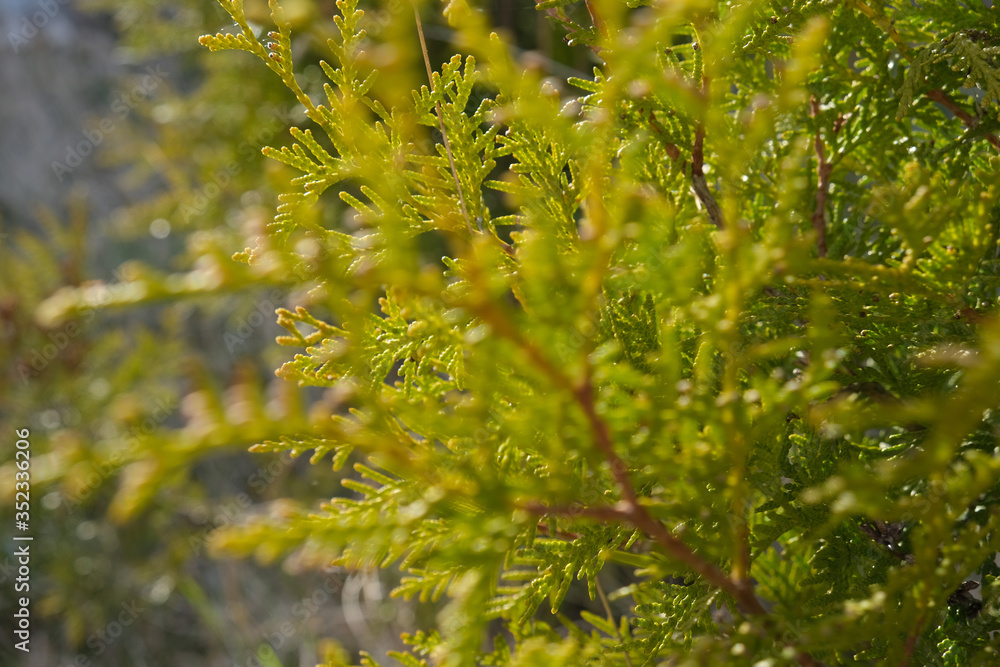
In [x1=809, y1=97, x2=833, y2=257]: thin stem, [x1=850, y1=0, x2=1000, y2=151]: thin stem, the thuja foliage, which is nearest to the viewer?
the thuja foliage

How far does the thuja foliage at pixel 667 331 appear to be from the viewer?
1.29 ft

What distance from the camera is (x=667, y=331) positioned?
42 centimetres

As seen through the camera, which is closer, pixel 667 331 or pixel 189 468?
pixel 667 331

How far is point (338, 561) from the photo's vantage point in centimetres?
55


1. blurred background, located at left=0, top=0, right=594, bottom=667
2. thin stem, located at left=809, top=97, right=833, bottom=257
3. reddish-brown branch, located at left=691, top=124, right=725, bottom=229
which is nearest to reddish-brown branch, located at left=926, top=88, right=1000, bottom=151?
thin stem, located at left=809, top=97, right=833, bottom=257

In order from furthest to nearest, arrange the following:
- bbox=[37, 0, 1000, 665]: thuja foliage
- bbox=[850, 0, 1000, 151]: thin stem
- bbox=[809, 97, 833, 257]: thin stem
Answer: bbox=[809, 97, 833, 257]: thin stem → bbox=[850, 0, 1000, 151]: thin stem → bbox=[37, 0, 1000, 665]: thuja foliage

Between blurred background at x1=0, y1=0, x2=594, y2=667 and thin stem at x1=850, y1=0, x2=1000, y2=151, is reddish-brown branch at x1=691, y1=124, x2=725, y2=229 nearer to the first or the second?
thin stem at x1=850, y1=0, x2=1000, y2=151

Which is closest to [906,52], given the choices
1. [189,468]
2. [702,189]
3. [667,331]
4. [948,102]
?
[948,102]

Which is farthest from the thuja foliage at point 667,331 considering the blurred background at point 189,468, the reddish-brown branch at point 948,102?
the blurred background at point 189,468

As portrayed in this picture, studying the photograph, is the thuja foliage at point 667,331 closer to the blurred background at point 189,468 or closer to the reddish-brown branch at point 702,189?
the reddish-brown branch at point 702,189

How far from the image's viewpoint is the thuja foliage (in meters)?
0.39

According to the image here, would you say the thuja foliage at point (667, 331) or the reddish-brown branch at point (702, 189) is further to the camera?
the reddish-brown branch at point (702, 189)

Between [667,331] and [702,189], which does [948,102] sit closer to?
[702,189]

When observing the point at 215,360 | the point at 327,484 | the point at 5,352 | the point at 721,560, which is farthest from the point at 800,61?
the point at 215,360
